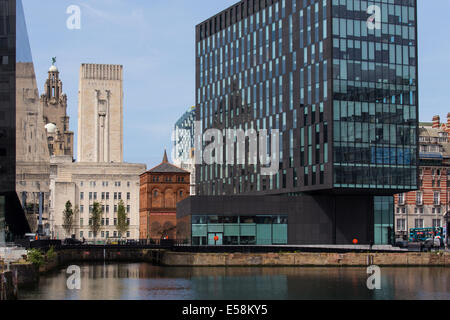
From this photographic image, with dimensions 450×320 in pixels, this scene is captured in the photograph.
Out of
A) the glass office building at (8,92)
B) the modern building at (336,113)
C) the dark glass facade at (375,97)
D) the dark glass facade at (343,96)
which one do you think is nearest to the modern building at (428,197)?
the modern building at (336,113)

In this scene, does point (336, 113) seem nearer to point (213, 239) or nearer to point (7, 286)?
point (213, 239)

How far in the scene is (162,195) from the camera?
191 m

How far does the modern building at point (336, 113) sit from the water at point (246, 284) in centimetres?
2269

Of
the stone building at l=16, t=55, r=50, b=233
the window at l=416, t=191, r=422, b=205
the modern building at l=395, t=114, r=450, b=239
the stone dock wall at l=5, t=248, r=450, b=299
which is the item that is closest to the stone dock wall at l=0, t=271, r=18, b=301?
the stone dock wall at l=5, t=248, r=450, b=299

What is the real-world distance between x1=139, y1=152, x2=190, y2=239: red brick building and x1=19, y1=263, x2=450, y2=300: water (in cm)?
9865

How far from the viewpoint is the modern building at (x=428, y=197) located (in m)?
154

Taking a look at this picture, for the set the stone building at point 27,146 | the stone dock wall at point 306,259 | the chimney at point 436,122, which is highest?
the chimney at point 436,122

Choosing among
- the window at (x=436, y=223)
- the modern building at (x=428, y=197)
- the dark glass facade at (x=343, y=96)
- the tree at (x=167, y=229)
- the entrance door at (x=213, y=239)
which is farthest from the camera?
the tree at (x=167, y=229)

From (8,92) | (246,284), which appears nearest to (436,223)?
(246,284)

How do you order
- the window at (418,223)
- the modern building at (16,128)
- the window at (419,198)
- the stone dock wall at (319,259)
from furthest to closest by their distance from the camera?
the window at (418,223) → the window at (419,198) → the stone dock wall at (319,259) → the modern building at (16,128)

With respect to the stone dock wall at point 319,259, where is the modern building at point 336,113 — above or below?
above

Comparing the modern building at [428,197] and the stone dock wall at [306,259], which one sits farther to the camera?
the modern building at [428,197]

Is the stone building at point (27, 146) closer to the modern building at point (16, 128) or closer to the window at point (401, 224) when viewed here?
the modern building at point (16, 128)

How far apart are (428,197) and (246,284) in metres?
93.3
